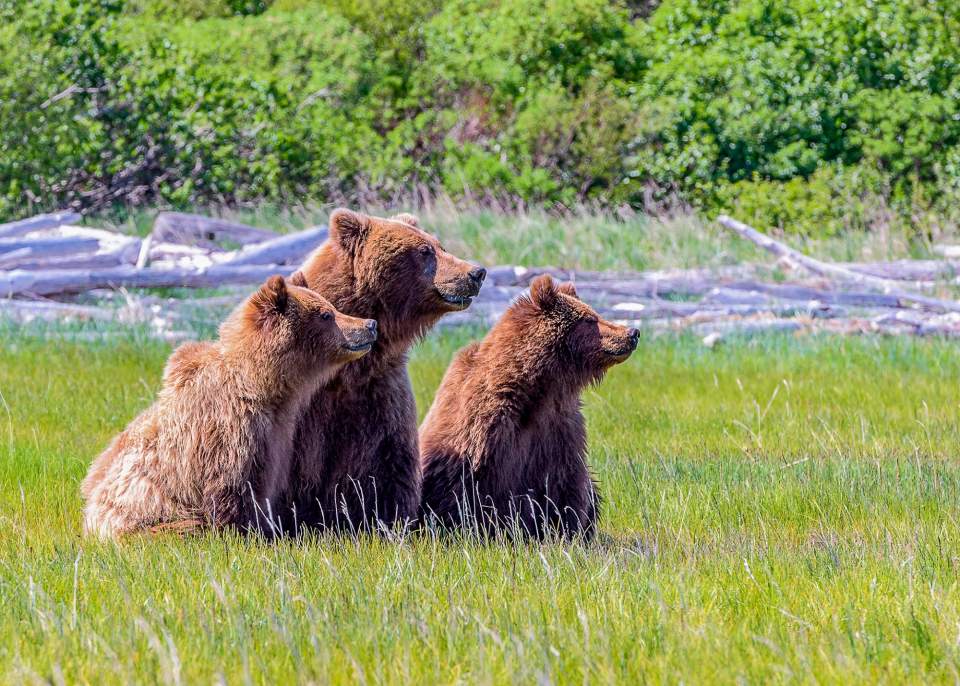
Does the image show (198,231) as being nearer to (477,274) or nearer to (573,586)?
(477,274)

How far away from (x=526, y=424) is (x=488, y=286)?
7.13 m

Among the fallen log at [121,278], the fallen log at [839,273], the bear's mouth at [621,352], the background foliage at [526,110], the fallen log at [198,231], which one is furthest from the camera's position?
the background foliage at [526,110]

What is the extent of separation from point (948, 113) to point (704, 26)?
400 cm

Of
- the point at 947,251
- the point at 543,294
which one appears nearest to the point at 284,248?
the point at 947,251

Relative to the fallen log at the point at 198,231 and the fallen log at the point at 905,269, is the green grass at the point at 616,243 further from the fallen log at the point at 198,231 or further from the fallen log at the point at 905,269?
the fallen log at the point at 198,231

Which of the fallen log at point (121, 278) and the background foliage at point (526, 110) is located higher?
the background foliage at point (526, 110)

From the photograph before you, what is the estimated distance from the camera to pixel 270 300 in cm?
491

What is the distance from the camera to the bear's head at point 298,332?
4848 millimetres

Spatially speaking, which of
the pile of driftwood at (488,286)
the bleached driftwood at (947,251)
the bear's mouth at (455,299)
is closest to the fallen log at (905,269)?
the pile of driftwood at (488,286)

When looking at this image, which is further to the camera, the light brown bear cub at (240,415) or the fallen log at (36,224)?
the fallen log at (36,224)

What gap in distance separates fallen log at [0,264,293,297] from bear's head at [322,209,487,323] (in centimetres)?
698

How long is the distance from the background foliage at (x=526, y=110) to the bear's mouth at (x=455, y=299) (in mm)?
14125

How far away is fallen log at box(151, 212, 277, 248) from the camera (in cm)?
1405

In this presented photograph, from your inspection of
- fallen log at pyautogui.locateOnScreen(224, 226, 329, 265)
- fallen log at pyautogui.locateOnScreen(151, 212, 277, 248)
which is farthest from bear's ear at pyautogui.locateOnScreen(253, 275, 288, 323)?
fallen log at pyautogui.locateOnScreen(151, 212, 277, 248)
